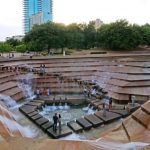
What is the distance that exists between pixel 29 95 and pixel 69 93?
333 cm

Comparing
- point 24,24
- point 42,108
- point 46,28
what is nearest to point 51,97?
point 42,108

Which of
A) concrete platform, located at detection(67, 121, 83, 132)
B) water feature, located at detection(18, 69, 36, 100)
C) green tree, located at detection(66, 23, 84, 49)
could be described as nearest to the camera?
concrete platform, located at detection(67, 121, 83, 132)

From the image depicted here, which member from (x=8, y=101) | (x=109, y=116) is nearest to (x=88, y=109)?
(x=109, y=116)

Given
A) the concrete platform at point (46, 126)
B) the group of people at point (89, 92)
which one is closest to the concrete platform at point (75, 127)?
the concrete platform at point (46, 126)

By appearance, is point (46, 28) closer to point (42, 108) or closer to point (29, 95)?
point (29, 95)

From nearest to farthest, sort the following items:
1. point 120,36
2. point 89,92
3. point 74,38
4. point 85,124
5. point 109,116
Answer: point 85,124
point 109,116
point 89,92
point 120,36
point 74,38

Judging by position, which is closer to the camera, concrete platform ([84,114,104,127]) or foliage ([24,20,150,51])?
concrete platform ([84,114,104,127])

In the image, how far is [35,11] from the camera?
13625cm

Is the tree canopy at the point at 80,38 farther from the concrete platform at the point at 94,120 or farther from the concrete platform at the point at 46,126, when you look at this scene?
the concrete platform at the point at 46,126

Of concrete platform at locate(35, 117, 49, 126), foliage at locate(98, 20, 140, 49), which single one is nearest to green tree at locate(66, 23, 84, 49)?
foliage at locate(98, 20, 140, 49)

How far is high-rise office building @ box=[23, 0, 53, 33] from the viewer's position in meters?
129

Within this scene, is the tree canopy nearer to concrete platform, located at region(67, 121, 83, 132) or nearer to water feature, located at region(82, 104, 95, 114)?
water feature, located at region(82, 104, 95, 114)

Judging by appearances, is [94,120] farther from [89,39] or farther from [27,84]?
[89,39]

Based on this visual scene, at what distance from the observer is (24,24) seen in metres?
136
